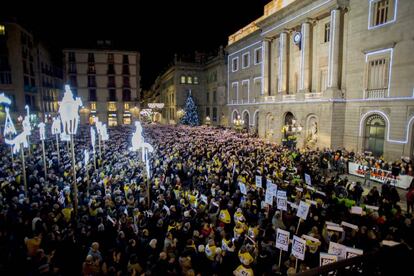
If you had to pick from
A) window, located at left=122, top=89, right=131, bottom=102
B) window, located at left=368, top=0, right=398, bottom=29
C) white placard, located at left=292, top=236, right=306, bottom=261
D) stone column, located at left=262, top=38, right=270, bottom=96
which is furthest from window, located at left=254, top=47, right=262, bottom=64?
white placard, located at left=292, top=236, right=306, bottom=261

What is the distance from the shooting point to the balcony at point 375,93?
21.1 m

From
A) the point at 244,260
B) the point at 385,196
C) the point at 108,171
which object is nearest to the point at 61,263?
the point at 244,260

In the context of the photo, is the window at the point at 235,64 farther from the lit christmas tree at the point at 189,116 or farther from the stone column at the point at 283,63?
the stone column at the point at 283,63

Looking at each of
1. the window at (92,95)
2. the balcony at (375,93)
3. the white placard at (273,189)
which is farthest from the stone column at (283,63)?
Answer: the window at (92,95)

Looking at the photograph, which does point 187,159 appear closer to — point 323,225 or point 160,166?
point 160,166

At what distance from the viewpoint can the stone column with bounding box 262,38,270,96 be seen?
36.0 metres

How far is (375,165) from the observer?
17.2 metres

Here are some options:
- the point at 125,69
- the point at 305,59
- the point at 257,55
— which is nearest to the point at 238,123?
the point at 257,55

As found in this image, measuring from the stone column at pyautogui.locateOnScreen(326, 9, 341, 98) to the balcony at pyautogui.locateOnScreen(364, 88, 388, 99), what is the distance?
2510 mm

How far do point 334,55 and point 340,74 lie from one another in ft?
5.91

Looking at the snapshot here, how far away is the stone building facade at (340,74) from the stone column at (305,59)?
3.8 inches

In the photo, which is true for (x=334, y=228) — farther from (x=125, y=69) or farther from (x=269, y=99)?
(x=125, y=69)

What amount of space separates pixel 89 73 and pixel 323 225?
62.5 m

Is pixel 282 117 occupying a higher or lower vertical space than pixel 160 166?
higher
